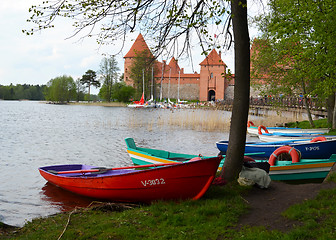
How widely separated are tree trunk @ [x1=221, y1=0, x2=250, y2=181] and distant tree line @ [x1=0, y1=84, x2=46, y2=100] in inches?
5195

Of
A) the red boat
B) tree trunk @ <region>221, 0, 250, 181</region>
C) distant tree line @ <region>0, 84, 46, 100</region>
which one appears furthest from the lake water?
distant tree line @ <region>0, 84, 46, 100</region>

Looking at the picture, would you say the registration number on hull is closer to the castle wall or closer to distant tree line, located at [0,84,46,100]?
the castle wall

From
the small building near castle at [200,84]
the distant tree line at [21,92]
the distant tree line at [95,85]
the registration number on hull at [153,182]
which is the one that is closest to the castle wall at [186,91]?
the small building near castle at [200,84]

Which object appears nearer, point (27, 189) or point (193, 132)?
point (27, 189)

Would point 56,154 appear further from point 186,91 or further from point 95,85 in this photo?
point 95,85

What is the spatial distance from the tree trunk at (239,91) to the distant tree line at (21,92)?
132m

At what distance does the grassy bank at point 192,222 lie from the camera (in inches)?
176

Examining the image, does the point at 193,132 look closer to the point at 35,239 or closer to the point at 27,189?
the point at 27,189

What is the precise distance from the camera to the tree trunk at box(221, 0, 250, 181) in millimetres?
6508

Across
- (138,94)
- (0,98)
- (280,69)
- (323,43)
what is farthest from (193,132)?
(0,98)

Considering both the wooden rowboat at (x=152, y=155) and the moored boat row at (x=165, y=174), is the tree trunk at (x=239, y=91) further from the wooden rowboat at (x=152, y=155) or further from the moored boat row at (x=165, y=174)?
the wooden rowboat at (x=152, y=155)

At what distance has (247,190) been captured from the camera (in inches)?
253

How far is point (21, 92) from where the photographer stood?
5773 inches

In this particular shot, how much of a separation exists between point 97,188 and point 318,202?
4.93m
